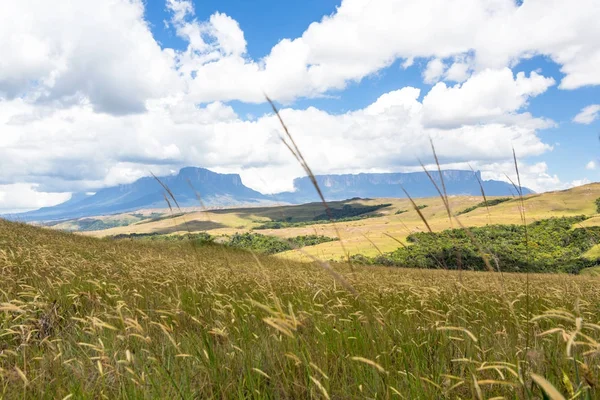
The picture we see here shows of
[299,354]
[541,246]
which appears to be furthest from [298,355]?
[541,246]

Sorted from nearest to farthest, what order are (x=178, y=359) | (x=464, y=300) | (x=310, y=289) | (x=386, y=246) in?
(x=178, y=359) < (x=464, y=300) < (x=310, y=289) < (x=386, y=246)

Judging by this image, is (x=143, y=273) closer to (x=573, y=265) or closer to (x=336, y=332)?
(x=336, y=332)

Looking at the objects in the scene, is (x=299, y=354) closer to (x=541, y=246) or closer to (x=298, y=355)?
(x=298, y=355)

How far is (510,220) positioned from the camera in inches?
4756

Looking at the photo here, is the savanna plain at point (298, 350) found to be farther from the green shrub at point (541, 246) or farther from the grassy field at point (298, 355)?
the green shrub at point (541, 246)

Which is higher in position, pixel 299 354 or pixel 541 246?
pixel 299 354

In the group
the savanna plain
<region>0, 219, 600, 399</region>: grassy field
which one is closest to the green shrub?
the savanna plain

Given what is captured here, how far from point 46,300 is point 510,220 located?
135561mm

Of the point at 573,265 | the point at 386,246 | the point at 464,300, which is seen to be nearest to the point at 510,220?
the point at 386,246

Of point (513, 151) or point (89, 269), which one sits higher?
point (513, 151)

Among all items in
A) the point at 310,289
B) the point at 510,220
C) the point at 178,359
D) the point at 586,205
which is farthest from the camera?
the point at 586,205

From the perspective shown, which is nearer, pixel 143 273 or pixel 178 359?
pixel 178 359

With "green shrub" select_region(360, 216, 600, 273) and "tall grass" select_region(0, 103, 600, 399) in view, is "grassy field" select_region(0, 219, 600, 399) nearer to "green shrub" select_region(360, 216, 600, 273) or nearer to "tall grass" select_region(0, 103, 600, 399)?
"tall grass" select_region(0, 103, 600, 399)

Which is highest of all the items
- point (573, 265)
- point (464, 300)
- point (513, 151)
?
point (513, 151)
